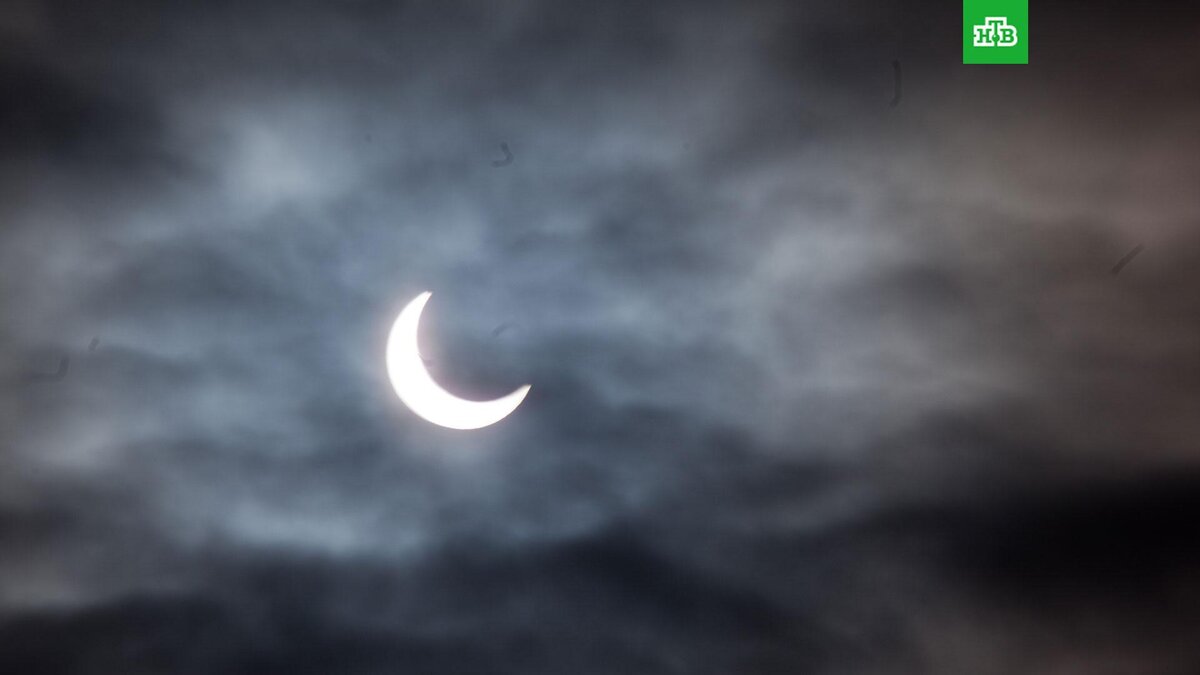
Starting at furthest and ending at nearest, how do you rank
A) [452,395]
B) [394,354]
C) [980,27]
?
[452,395]
[394,354]
[980,27]

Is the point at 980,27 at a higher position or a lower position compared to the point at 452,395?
higher

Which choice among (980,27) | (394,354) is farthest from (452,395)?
(980,27)

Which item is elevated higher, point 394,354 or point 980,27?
point 980,27

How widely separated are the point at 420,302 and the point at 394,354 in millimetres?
2980

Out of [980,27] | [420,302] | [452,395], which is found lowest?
[452,395]

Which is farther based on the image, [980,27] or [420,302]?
[420,302]

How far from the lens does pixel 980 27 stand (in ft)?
113

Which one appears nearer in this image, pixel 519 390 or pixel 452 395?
pixel 452 395

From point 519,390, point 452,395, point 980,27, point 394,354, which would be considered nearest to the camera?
point 980,27

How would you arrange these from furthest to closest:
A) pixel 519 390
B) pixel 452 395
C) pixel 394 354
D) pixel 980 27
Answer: pixel 519 390 < pixel 452 395 < pixel 394 354 < pixel 980 27

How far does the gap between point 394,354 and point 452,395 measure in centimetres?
427

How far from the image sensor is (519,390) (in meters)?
46.7

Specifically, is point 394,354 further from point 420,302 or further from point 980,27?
point 980,27

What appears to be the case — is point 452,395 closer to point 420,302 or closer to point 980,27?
point 420,302
